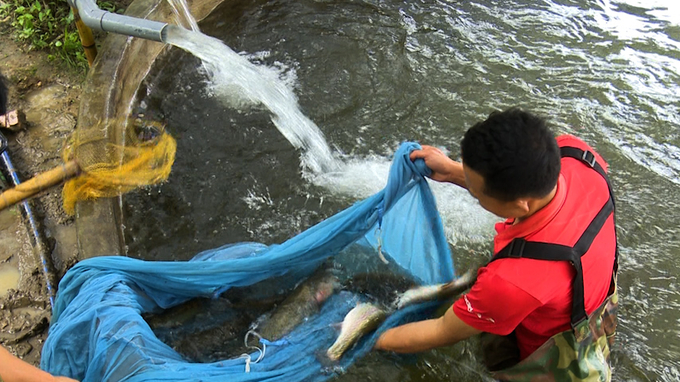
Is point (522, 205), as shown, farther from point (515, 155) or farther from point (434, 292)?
point (434, 292)

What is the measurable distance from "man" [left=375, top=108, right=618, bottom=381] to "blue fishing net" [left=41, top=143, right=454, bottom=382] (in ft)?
1.56

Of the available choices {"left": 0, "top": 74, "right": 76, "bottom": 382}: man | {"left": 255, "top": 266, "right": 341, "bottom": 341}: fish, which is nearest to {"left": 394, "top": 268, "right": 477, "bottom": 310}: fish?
{"left": 255, "top": 266, "right": 341, "bottom": 341}: fish

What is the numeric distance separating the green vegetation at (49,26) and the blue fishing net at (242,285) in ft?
9.23

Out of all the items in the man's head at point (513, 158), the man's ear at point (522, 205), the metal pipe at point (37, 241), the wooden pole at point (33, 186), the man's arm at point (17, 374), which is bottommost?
the metal pipe at point (37, 241)

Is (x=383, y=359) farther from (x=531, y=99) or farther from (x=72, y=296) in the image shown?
(x=531, y=99)

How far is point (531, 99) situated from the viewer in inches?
159

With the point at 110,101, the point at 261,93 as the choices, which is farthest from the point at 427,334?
the point at 110,101

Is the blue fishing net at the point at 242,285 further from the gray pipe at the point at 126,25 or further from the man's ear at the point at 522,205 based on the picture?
the gray pipe at the point at 126,25

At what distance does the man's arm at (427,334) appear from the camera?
1833 millimetres

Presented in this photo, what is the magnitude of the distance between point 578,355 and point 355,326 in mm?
921

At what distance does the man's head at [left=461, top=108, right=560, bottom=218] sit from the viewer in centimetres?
155

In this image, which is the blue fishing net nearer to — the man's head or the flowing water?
the flowing water

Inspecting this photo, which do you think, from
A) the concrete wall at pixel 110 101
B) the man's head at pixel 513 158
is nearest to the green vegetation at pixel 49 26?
the concrete wall at pixel 110 101

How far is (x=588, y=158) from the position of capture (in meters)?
1.97
